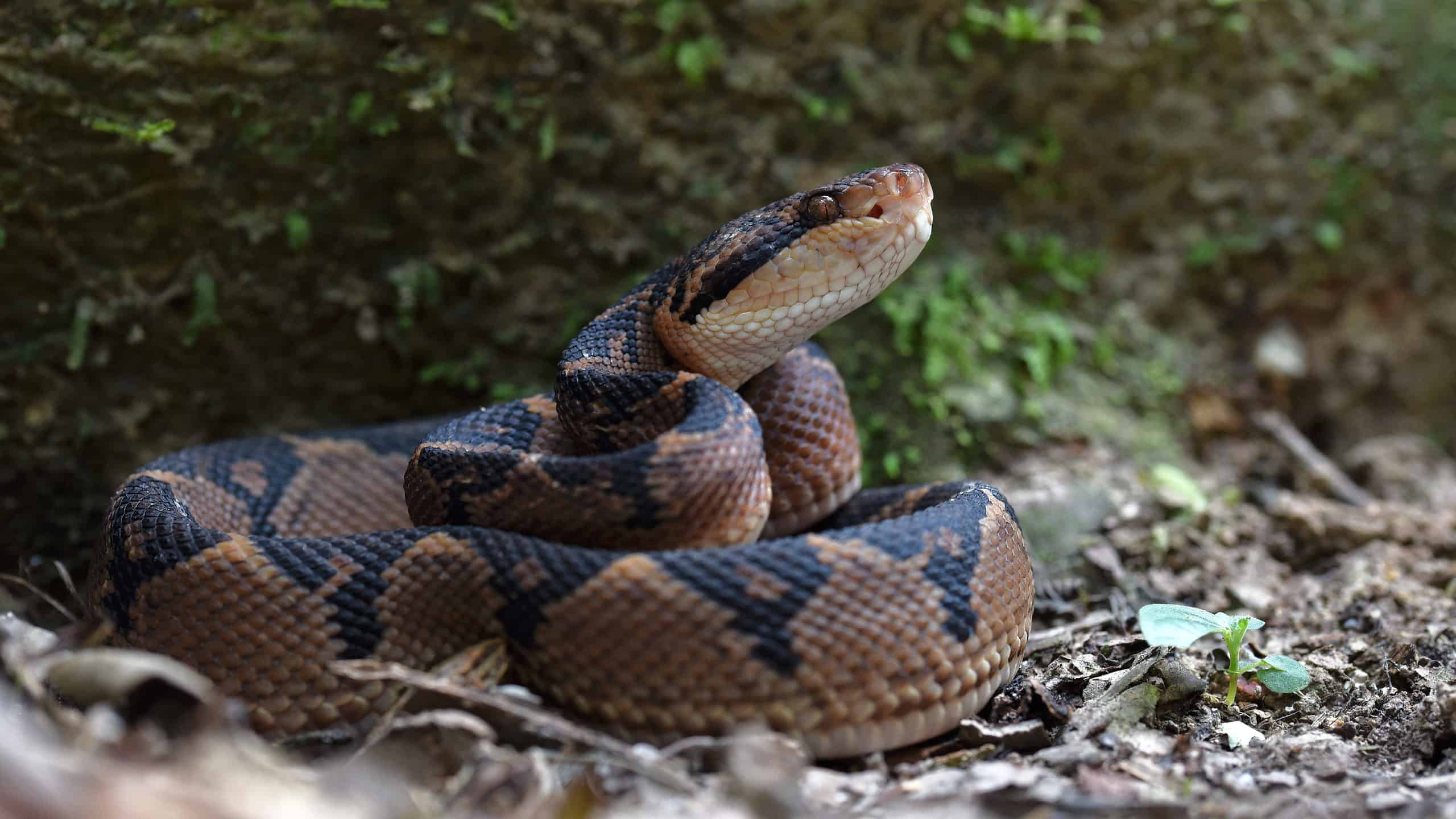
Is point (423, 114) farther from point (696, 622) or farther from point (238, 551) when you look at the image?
point (696, 622)

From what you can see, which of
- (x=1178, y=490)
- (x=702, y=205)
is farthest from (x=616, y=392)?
(x=1178, y=490)

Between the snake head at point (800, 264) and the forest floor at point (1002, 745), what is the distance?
5.44 ft

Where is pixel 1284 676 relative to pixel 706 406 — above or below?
below

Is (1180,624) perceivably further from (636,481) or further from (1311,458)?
(1311,458)

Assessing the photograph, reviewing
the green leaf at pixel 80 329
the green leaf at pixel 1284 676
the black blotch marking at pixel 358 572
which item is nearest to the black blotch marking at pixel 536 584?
the black blotch marking at pixel 358 572

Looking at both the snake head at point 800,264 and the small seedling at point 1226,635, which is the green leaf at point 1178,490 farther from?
the snake head at point 800,264

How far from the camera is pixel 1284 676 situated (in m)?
3.91

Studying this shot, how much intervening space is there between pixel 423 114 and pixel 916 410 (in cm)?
315

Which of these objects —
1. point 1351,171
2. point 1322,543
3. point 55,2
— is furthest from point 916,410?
point 55,2

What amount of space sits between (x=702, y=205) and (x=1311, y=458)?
13.4 feet

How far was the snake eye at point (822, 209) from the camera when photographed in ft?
13.8

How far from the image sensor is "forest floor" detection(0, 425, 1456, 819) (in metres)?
2.54

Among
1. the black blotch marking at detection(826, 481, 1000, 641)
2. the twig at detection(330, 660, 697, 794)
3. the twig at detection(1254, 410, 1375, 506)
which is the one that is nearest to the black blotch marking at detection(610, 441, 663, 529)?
the black blotch marking at detection(826, 481, 1000, 641)

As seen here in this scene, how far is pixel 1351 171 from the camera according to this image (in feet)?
23.4
